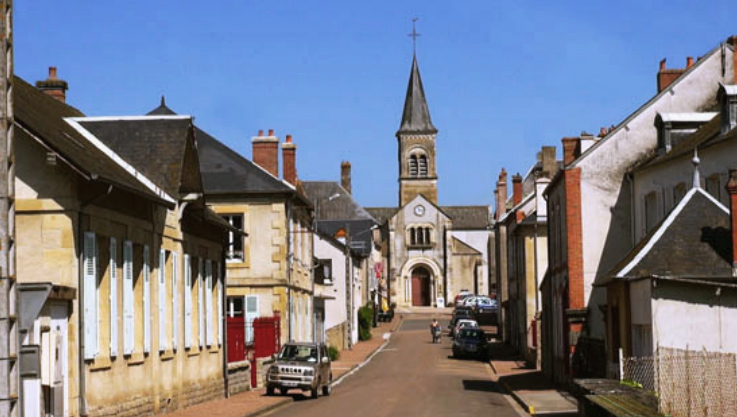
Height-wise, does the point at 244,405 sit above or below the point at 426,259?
below

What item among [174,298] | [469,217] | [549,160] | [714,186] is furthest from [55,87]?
[469,217]

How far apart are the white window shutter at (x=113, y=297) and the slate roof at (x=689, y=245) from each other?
10596 mm

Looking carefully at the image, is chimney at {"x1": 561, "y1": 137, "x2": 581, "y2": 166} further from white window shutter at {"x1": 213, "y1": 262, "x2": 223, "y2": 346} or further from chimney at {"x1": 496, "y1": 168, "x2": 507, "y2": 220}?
chimney at {"x1": 496, "y1": 168, "x2": 507, "y2": 220}

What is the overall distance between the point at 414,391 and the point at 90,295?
15.9 m

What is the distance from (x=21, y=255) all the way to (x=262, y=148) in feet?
91.1

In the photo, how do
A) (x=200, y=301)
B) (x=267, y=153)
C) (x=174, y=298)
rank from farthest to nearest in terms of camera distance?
(x=267, y=153) → (x=200, y=301) → (x=174, y=298)

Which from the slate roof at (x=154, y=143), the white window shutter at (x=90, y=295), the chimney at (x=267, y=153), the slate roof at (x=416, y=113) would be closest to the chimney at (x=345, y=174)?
the slate roof at (x=416, y=113)

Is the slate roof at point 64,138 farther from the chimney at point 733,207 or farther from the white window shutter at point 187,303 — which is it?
the chimney at point 733,207

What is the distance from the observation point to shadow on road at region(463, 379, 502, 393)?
37812 millimetres

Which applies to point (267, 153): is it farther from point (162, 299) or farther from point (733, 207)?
point (733, 207)

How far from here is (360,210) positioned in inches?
4584

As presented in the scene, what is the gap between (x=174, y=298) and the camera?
28609mm

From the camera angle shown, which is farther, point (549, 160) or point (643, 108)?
point (549, 160)

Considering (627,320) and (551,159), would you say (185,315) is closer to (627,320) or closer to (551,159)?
(627,320)
